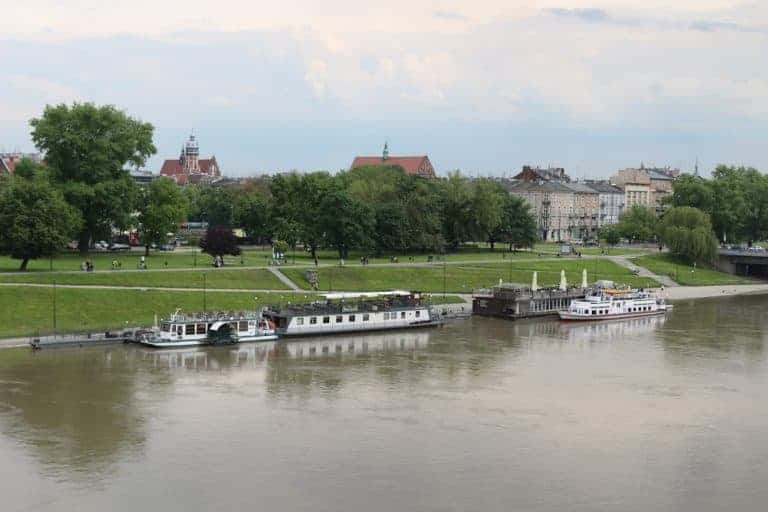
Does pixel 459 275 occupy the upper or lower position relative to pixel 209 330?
upper

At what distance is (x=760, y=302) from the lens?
93.0 meters

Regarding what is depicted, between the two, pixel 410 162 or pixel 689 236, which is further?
pixel 410 162

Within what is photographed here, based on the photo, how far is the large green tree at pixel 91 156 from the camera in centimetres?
8638

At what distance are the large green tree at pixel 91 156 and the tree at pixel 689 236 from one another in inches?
2381

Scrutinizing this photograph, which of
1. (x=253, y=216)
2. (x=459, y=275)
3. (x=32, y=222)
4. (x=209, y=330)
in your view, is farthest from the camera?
(x=253, y=216)

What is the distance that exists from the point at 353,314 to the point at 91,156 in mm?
32110

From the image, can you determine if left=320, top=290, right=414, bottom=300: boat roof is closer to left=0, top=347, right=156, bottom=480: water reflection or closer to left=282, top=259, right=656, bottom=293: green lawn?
left=282, top=259, right=656, bottom=293: green lawn

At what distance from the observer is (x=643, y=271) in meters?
107

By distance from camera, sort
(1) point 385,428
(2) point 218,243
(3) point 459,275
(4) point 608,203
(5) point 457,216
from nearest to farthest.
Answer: (1) point 385,428 < (2) point 218,243 < (3) point 459,275 < (5) point 457,216 < (4) point 608,203

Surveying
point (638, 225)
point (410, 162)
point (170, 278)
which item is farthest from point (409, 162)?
point (170, 278)

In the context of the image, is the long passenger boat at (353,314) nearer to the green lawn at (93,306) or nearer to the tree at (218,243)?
the green lawn at (93,306)

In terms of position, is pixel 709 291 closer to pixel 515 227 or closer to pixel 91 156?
pixel 515 227

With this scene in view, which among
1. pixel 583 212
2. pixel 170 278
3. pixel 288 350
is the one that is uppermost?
pixel 583 212

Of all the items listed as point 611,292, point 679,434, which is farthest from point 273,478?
point 611,292
